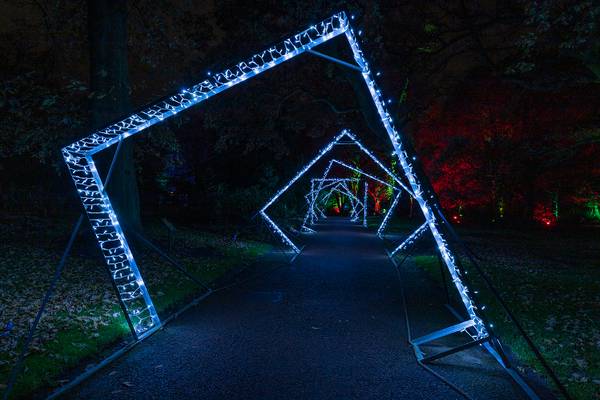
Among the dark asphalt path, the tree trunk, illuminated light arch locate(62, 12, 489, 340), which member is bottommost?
the dark asphalt path

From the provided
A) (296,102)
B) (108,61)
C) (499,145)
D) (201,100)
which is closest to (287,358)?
(201,100)

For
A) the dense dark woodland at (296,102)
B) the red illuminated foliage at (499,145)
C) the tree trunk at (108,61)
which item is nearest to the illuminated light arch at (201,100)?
the dense dark woodland at (296,102)

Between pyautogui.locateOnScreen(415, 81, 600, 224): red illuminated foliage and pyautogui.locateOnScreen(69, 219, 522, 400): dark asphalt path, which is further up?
pyautogui.locateOnScreen(415, 81, 600, 224): red illuminated foliage

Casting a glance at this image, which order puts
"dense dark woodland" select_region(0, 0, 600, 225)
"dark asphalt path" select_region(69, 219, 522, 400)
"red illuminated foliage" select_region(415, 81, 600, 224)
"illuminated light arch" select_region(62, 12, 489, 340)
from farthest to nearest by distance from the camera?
"red illuminated foliage" select_region(415, 81, 600, 224) < "dense dark woodland" select_region(0, 0, 600, 225) < "illuminated light arch" select_region(62, 12, 489, 340) < "dark asphalt path" select_region(69, 219, 522, 400)

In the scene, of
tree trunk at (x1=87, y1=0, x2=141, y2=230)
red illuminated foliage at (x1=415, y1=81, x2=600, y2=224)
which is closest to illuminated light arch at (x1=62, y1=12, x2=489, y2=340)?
tree trunk at (x1=87, y1=0, x2=141, y2=230)

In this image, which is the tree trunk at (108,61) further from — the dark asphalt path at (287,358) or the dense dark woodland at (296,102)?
the dark asphalt path at (287,358)

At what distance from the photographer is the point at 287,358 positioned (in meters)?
5.53

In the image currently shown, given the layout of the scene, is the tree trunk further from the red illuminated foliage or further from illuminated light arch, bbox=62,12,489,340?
the red illuminated foliage

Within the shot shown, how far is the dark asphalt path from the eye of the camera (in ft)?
15.0

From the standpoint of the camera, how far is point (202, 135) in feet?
125

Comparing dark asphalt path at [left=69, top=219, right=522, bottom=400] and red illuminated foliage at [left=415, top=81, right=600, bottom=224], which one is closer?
dark asphalt path at [left=69, top=219, right=522, bottom=400]

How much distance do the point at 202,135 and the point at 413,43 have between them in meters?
26.0

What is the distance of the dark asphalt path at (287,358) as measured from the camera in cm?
459

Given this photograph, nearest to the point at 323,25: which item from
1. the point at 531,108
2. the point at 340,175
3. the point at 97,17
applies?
the point at 97,17
